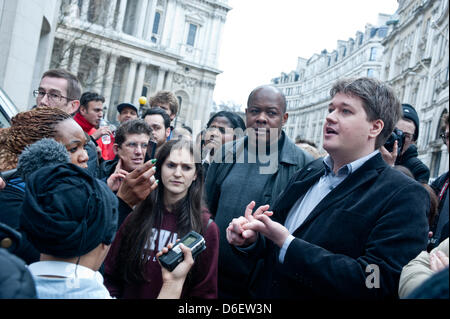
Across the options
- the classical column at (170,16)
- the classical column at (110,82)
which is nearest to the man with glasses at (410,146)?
the classical column at (110,82)

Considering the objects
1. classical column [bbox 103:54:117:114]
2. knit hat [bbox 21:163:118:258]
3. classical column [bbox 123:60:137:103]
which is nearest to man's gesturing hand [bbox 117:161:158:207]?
knit hat [bbox 21:163:118:258]

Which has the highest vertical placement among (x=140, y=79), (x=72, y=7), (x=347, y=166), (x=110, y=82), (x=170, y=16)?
(x=170, y=16)

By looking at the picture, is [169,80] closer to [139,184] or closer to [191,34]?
[191,34]

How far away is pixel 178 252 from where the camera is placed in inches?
86.7

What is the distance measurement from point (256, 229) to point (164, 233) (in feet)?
2.61

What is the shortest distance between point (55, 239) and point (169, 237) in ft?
4.30

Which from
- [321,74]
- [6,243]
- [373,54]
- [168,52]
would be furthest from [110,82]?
[6,243]

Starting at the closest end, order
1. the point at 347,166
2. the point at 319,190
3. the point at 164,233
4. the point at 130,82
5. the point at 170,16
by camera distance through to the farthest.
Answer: the point at 347,166 < the point at 319,190 < the point at 164,233 < the point at 130,82 < the point at 170,16

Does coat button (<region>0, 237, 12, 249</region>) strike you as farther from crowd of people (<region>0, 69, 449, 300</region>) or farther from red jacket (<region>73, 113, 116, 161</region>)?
red jacket (<region>73, 113, 116, 161</region>)

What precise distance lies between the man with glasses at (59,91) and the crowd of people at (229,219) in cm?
119

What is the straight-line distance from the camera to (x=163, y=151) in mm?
3410

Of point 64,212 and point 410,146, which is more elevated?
point 410,146

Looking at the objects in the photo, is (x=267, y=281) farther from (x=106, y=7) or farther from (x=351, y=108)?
(x=106, y=7)

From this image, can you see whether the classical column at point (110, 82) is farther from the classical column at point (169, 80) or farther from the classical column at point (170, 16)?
the classical column at point (170, 16)
